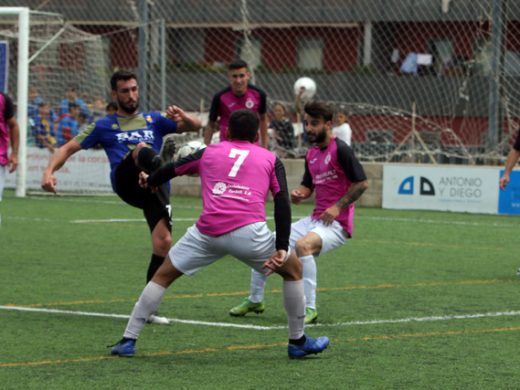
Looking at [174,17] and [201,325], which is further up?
[174,17]

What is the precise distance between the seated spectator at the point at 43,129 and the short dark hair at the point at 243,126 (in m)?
18.4

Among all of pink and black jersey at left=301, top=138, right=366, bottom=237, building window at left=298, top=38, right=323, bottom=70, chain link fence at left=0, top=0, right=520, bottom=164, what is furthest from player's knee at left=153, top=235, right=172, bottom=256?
building window at left=298, top=38, right=323, bottom=70

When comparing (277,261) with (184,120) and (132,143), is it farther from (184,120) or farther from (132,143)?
(132,143)

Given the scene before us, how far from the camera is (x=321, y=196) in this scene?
35.4 ft

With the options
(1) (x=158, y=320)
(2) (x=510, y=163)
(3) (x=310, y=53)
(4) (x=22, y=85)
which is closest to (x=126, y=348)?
(1) (x=158, y=320)

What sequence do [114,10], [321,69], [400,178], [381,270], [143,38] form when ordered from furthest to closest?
[321,69] < [114,10] < [143,38] < [400,178] < [381,270]

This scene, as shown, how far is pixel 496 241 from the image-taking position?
17.6 meters

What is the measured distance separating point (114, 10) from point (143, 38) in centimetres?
1153

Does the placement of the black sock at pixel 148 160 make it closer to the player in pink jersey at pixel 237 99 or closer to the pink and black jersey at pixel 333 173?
the pink and black jersey at pixel 333 173

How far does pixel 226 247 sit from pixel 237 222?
18 cm

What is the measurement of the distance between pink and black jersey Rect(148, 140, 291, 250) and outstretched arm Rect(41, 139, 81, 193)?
189 centimetres

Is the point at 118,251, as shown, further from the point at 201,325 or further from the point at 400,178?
the point at 400,178

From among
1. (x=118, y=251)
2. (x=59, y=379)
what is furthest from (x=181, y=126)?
(x=118, y=251)

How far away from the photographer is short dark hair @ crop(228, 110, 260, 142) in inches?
331
